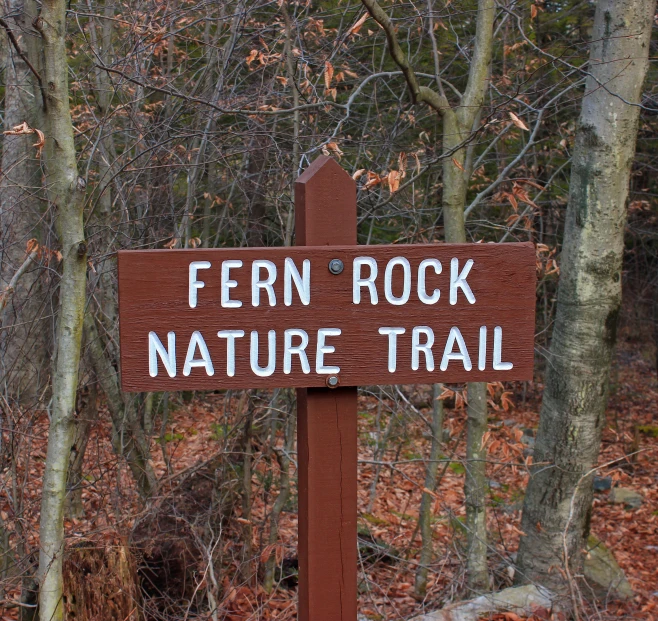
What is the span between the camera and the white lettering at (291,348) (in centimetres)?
191

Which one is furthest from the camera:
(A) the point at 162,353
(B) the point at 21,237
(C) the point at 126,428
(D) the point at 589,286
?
(C) the point at 126,428

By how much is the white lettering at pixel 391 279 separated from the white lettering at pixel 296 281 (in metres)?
0.21

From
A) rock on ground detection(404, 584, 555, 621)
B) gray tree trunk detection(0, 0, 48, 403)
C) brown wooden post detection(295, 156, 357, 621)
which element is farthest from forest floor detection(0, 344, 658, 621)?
brown wooden post detection(295, 156, 357, 621)

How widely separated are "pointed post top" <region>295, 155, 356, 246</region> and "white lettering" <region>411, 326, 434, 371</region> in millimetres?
309

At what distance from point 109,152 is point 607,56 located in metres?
3.46

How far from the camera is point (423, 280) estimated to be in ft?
6.40

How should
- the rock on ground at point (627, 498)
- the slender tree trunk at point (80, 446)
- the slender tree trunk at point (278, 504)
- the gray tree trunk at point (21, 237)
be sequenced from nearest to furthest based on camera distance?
the gray tree trunk at point (21, 237) → the slender tree trunk at point (80, 446) → the slender tree trunk at point (278, 504) → the rock on ground at point (627, 498)

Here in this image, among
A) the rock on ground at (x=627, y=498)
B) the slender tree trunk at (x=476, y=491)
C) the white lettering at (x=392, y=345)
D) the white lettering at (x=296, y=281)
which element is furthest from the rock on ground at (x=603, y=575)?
the white lettering at (x=296, y=281)

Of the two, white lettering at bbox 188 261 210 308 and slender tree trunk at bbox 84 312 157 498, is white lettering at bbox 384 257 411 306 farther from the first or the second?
slender tree trunk at bbox 84 312 157 498

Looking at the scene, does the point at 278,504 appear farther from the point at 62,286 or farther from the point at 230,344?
the point at 230,344

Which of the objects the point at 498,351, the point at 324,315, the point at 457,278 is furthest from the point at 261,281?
the point at 498,351

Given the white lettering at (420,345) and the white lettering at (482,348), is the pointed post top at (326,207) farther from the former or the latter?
the white lettering at (482,348)

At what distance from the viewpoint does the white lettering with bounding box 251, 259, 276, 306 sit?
189cm

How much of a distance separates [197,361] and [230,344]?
97mm
